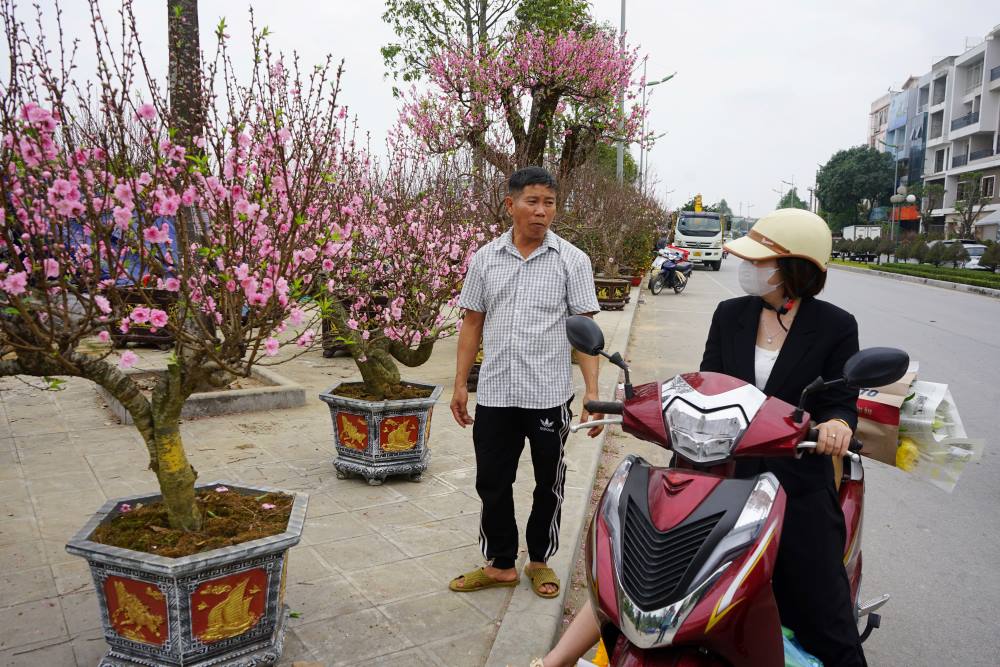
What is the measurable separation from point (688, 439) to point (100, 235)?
2.02 meters

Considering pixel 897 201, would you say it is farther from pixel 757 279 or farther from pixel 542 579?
pixel 757 279

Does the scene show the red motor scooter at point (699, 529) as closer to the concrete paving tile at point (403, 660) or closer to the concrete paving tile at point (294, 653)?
the concrete paving tile at point (403, 660)

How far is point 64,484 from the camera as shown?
4.81 metres

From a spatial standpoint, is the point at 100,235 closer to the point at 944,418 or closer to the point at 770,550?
the point at 770,550

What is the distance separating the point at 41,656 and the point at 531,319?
2225 mm

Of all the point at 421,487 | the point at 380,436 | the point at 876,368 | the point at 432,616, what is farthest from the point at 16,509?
the point at 876,368

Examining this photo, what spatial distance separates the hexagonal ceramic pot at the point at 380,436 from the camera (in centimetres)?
486

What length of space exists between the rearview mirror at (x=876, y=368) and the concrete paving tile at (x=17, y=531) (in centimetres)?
391

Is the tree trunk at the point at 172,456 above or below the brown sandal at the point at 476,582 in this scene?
above

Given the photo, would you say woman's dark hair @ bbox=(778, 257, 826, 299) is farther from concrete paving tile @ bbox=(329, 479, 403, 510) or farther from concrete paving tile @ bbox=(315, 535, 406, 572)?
concrete paving tile @ bbox=(329, 479, 403, 510)

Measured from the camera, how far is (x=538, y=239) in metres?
3.30

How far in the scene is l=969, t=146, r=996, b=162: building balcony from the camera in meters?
49.9

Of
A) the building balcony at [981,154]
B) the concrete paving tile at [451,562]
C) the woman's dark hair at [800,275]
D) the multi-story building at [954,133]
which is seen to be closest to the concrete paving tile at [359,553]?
the concrete paving tile at [451,562]

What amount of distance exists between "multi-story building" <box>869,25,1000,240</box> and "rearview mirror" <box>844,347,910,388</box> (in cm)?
4701
